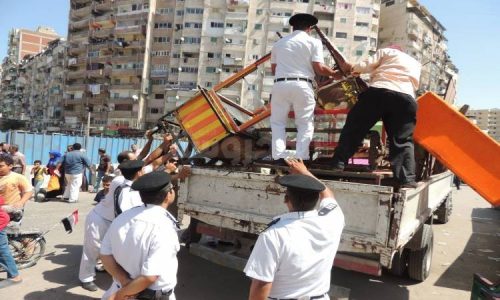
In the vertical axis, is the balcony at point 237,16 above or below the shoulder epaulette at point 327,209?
above

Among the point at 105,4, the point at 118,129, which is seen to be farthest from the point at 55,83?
the point at 118,129

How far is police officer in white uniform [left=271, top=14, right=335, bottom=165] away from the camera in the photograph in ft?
12.9

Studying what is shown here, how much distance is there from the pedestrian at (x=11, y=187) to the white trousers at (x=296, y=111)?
3.16m

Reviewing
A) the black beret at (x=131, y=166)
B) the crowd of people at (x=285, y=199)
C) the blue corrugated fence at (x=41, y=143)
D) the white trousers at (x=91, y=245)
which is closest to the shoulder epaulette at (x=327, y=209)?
the crowd of people at (x=285, y=199)

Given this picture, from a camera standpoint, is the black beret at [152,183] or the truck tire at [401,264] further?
the truck tire at [401,264]

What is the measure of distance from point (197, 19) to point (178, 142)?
185 ft

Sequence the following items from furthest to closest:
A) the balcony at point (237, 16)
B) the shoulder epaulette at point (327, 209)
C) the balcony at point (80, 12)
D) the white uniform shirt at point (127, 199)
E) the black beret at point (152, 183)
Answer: the balcony at point (80, 12)
the balcony at point (237, 16)
the white uniform shirt at point (127, 199)
the black beret at point (152, 183)
the shoulder epaulette at point (327, 209)

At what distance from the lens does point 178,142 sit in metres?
5.21

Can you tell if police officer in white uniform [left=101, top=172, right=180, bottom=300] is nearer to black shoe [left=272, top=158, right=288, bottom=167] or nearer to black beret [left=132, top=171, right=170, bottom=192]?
black beret [left=132, top=171, right=170, bottom=192]

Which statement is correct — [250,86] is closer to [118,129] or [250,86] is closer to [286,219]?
[118,129]

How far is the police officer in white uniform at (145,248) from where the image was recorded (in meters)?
2.16

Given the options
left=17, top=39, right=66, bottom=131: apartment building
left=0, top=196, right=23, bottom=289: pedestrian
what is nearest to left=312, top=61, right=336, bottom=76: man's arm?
left=0, top=196, right=23, bottom=289: pedestrian

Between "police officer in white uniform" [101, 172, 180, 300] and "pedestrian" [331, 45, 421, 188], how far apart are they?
2.08 meters

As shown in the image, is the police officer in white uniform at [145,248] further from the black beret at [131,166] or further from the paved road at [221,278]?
the paved road at [221,278]
